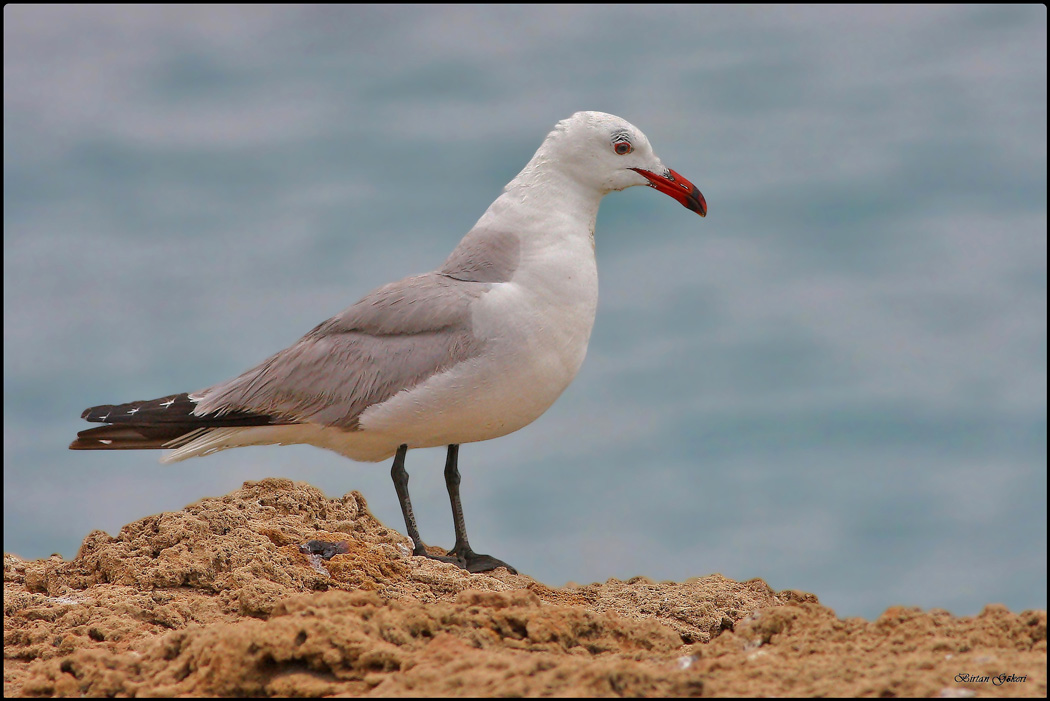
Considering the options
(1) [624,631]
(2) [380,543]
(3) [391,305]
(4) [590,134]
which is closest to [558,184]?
(4) [590,134]

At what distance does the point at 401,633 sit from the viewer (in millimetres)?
5578

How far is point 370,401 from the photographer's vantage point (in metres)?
8.60

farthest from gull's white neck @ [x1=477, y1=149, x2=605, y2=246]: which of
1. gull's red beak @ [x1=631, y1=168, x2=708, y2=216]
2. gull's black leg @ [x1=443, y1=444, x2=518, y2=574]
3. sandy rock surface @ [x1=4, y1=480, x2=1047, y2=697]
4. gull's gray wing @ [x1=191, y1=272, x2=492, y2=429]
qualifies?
sandy rock surface @ [x1=4, y1=480, x2=1047, y2=697]

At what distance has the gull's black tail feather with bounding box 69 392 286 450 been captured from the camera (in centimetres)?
906

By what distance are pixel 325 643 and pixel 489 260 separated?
4.14m

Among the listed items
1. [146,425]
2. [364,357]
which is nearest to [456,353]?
[364,357]

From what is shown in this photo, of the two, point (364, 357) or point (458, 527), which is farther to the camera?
point (458, 527)

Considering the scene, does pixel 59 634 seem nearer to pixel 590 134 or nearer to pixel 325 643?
pixel 325 643

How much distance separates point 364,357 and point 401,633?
3489 millimetres

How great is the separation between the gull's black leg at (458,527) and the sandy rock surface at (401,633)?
1.58 feet

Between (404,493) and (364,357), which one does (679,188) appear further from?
(404,493)

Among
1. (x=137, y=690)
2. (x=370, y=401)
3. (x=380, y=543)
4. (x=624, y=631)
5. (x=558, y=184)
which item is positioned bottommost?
(x=137, y=690)

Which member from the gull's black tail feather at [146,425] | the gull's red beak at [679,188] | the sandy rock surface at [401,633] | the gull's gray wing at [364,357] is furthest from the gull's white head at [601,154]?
the gull's black tail feather at [146,425]

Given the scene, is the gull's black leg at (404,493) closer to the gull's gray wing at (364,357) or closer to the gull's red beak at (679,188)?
the gull's gray wing at (364,357)
